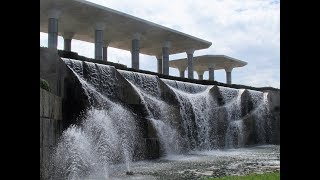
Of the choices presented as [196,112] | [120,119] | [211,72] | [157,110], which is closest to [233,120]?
[196,112]

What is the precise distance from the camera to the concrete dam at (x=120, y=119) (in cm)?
1234

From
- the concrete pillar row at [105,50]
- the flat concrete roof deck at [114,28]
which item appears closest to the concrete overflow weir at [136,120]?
the flat concrete roof deck at [114,28]

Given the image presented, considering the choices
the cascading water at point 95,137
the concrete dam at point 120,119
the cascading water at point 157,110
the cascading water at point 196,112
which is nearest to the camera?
the cascading water at point 95,137

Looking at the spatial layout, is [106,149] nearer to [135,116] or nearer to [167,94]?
[135,116]

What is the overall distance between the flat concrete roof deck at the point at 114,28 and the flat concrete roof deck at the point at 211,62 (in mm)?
5502

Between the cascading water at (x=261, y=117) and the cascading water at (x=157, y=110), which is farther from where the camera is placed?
the cascading water at (x=261, y=117)

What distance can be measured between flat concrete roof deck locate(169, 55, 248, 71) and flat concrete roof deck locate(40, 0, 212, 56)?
18.1 ft

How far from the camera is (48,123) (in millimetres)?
10375

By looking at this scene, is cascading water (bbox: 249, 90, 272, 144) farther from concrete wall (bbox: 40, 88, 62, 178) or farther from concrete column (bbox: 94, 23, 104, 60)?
concrete wall (bbox: 40, 88, 62, 178)

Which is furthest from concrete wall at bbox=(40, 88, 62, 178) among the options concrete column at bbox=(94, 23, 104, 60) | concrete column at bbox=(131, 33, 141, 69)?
concrete column at bbox=(131, 33, 141, 69)

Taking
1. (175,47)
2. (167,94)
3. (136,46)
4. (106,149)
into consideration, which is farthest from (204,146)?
(175,47)

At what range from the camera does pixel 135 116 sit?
16.0 metres

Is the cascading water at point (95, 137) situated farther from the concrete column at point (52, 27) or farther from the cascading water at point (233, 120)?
the concrete column at point (52, 27)

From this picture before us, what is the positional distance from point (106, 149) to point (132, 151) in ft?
4.50
